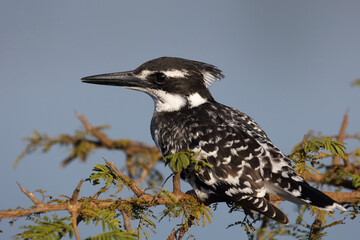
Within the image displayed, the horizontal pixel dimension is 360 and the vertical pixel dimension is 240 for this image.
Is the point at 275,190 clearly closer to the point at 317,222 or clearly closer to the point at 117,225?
the point at 317,222

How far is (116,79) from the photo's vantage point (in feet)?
14.1

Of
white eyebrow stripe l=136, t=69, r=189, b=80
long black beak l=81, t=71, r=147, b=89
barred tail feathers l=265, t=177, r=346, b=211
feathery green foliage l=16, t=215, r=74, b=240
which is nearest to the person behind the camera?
feathery green foliage l=16, t=215, r=74, b=240

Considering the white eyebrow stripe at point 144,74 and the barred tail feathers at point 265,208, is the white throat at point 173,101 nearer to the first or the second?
the white eyebrow stripe at point 144,74

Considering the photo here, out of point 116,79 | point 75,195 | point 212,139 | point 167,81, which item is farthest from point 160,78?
point 75,195

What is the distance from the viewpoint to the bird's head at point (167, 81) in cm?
414

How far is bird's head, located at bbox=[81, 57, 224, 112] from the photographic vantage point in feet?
13.6

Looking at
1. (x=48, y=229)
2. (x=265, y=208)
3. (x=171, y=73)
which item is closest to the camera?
(x=48, y=229)

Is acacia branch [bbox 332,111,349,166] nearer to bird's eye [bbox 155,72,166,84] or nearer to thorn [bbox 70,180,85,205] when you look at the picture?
bird's eye [bbox 155,72,166,84]

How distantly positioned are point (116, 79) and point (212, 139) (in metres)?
1.30

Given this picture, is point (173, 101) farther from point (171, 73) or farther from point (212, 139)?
point (212, 139)

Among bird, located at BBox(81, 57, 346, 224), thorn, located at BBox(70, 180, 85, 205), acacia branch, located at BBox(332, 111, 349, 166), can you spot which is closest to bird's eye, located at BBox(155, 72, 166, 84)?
bird, located at BBox(81, 57, 346, 224)

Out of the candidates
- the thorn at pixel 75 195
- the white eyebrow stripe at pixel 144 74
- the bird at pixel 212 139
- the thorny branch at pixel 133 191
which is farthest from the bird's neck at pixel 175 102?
the thorn at pixel 75 195

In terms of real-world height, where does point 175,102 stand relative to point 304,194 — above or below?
above

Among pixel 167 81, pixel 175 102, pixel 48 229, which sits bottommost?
pixel 48 229
